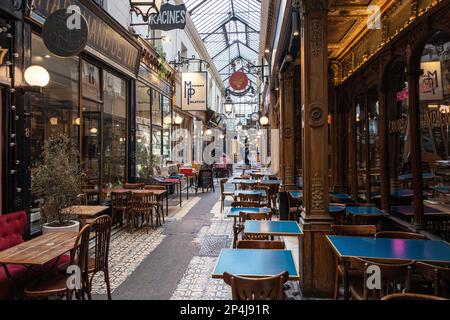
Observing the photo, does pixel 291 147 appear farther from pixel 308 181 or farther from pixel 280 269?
pixel 280 269

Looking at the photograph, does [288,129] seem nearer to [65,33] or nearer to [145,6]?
[145,6]

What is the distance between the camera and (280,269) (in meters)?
2.82

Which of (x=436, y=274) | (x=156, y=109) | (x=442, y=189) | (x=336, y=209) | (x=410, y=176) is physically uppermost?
(x=156, y=109)

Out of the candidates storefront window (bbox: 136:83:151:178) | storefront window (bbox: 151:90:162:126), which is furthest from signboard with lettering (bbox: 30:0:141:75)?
storefront window (bbox: 151:90:162:126)

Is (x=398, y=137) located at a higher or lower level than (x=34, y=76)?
lower

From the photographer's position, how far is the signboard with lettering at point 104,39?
5.17 m

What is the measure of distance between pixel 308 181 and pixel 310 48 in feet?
5.74

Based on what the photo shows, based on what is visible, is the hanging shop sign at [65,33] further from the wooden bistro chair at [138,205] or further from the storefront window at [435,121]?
the storefront window at [435,121]

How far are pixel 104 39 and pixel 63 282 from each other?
18.1 ft

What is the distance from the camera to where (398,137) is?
5.39 meters

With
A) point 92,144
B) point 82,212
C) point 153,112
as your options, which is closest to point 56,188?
point 82,212

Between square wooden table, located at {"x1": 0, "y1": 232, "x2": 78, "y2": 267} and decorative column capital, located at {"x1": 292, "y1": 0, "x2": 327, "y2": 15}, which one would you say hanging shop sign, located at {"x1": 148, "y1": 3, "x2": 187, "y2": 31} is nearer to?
decorative column capital, located at {"x1": 292, "y1": 0, "x2": 327, "y2": 15}

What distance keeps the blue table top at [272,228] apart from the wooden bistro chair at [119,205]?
409 cm

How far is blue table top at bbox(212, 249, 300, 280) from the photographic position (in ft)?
8.91
